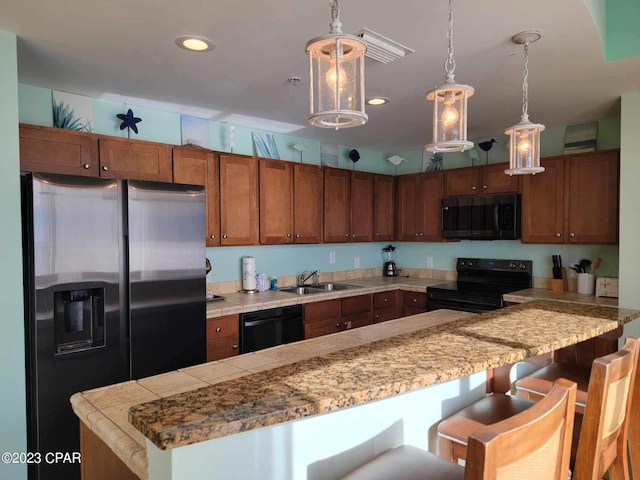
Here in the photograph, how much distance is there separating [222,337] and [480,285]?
9.06ft

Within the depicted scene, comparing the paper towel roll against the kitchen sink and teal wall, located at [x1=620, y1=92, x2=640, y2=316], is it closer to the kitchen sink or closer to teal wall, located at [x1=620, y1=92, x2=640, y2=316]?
the kitchen sink

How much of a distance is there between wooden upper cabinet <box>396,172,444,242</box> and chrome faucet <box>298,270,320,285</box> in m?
1.13

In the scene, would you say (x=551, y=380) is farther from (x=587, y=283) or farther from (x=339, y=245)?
(x=339, y=245)

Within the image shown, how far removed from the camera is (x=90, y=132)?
10.1ft

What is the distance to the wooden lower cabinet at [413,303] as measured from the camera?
4461 millimetres

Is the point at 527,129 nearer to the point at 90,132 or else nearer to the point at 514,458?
the point at 514,458

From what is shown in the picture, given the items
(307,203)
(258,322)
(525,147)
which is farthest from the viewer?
(307,203)

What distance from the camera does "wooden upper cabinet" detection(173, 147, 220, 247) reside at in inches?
130

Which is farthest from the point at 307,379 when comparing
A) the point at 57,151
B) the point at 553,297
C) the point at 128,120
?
the point at 553,297

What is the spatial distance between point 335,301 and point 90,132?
2.44 m

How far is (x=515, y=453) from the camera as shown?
86 centimetres

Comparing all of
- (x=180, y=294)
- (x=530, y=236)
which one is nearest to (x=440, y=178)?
(x=530, y=236)

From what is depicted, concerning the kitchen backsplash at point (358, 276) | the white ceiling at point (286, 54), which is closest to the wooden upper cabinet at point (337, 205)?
the kitchen backsplash at point (358, 276)

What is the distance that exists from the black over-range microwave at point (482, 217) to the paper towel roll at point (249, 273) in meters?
2.10
